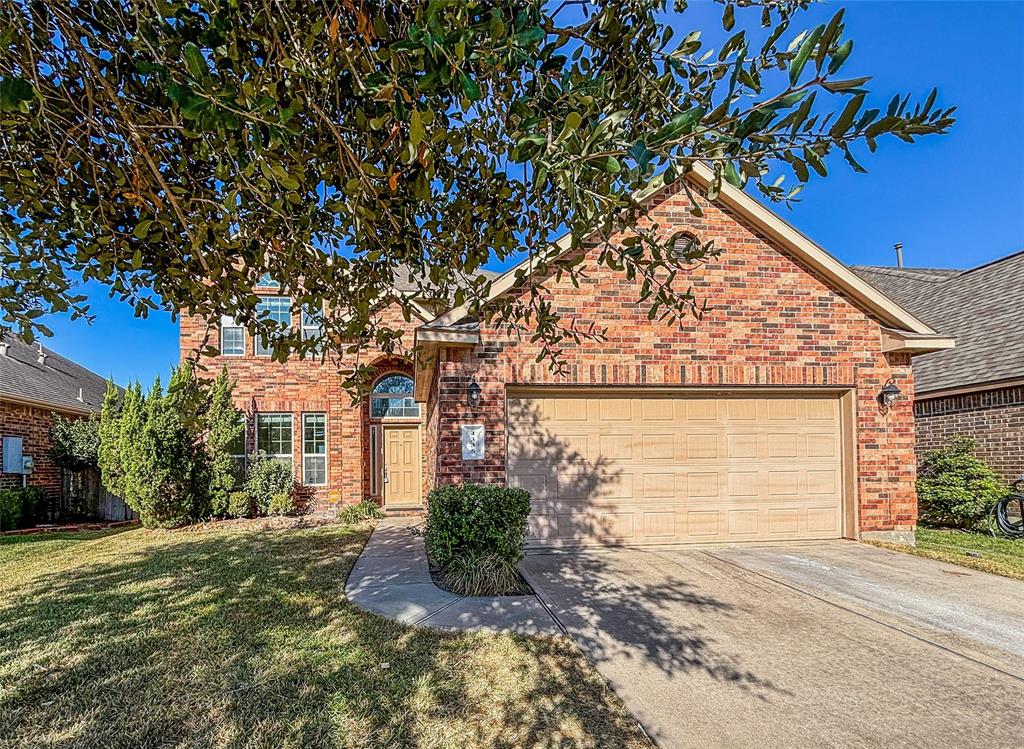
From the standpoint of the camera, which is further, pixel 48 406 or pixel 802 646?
pixel 48 406

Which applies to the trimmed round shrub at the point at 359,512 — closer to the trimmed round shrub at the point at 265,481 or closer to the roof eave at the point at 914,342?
the trimmed round shrub at the point at 265,481

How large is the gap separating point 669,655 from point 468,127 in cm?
376

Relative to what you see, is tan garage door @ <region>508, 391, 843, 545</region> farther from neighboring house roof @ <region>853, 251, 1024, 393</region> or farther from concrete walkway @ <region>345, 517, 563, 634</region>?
neighboring house roof @ <region>853, 251, 1024, 393</region>

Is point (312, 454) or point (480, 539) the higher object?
point (312, 454)

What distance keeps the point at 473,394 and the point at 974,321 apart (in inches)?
466

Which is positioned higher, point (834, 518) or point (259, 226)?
point (259, 226)

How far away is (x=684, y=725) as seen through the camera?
10.3 feet

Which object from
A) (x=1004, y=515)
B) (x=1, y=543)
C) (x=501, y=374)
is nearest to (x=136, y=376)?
(x=1, y=543)

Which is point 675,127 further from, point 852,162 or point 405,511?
point 405,511

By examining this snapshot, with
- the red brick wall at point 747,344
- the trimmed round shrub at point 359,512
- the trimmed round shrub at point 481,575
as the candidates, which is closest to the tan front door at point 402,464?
the trimmed round shrub at point 359,512

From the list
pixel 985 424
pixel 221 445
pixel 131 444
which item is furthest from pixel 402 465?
pixel 985 424

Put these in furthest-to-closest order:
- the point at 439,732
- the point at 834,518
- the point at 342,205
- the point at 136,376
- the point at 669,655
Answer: the point at 136,376 → the point at 834,518 → the point at 669,655 → the point at 439,732 → the point at 342,205

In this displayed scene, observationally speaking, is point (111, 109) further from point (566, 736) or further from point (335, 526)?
point (335, 526)

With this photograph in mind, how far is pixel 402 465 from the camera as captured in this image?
13305mm
